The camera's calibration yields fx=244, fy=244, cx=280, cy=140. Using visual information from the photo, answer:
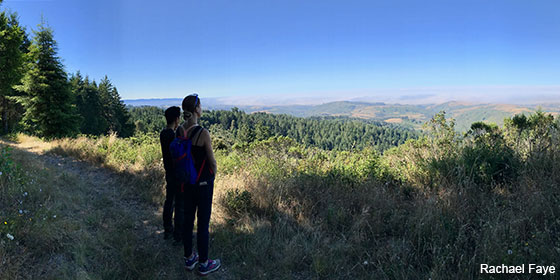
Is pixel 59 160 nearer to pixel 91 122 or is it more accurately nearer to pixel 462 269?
pixel 462 269

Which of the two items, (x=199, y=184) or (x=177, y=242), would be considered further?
(x=177, y=242)

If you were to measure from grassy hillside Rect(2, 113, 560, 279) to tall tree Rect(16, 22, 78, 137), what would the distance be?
1537cm

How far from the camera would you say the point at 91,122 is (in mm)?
35375

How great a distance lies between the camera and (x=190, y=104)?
2916 millimetres

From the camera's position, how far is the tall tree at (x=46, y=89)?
15.6 m

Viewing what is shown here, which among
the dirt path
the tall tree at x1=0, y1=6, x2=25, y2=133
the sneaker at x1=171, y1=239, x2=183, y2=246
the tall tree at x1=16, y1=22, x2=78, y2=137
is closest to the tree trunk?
the tall tree at x1=16, y1=22, x2=78, y2=137

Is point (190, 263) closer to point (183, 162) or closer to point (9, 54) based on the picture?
point (183, 162)

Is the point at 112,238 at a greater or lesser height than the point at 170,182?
lesser

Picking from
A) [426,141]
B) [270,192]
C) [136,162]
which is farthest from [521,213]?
[136,162]

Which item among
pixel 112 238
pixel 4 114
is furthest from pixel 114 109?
pixel 112 238

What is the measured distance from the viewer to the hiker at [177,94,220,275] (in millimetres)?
2818

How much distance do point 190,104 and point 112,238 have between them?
8.14ft

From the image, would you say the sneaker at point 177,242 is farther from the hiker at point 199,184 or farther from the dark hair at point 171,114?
the dark hair at point 171,114

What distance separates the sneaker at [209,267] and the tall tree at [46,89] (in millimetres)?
18897
